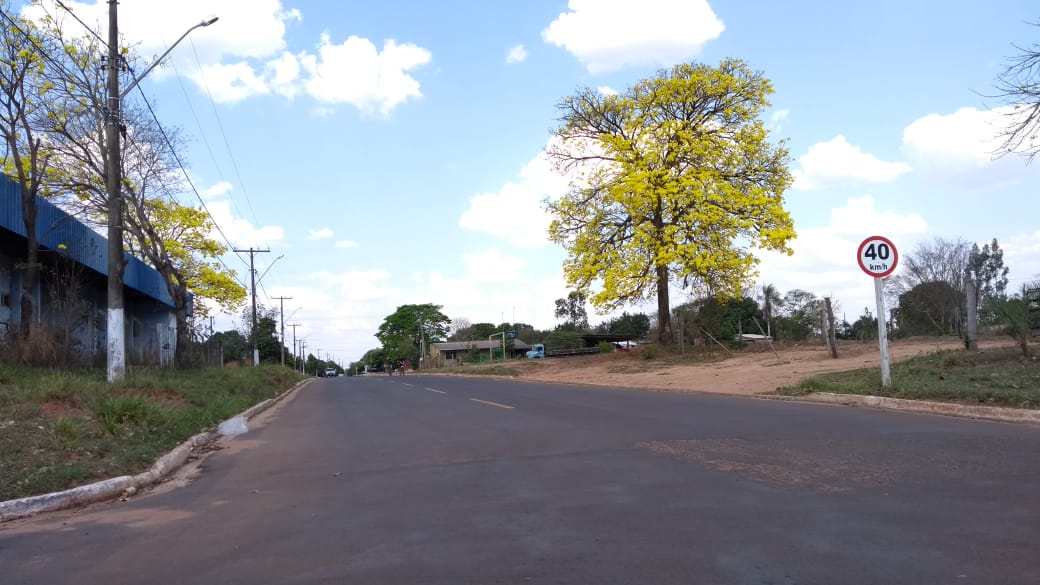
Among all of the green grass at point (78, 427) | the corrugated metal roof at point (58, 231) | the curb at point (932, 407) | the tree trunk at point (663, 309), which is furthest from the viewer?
the tree trunk at point (663, 309)

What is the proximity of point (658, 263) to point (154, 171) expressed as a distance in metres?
19.6

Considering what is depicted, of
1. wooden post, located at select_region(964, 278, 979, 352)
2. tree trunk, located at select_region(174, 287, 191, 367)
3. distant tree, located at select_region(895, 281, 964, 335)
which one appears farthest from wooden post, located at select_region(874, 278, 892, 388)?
distant tree, located at select_region(895, 281, 964, 335)

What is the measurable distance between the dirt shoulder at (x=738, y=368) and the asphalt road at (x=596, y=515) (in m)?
8.78

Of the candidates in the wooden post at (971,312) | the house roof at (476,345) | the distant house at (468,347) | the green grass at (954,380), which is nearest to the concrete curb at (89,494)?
the green grass at (954,380)

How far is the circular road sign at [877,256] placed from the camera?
14.5m

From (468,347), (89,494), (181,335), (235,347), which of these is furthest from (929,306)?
(468,347)

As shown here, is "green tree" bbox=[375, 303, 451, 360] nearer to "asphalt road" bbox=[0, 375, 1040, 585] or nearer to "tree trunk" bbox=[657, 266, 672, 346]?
"tree trunk" bbox=[657, 266, 672, 346]

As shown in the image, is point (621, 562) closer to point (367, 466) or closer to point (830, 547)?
point (830, 547)

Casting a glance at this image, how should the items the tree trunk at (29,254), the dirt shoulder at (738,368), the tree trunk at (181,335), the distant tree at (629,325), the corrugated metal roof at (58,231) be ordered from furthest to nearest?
the distant tree at (629,325)
the tree trunk at (181,335)
the dirt shoulder at (738,368)
the tree trunk at (29,254)
the corrugated metal roof at (58,231)

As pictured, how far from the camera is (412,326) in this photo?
409ft

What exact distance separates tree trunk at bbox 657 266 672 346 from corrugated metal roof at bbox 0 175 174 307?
68.4 ft

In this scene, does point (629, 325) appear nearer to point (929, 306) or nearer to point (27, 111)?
point (929, 306)

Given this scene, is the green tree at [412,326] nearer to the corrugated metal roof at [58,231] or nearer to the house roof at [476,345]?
the house roof at [476,345]

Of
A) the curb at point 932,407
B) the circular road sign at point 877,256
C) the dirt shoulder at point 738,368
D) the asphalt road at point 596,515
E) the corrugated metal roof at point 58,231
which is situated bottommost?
the asphalt road at point 596,515
